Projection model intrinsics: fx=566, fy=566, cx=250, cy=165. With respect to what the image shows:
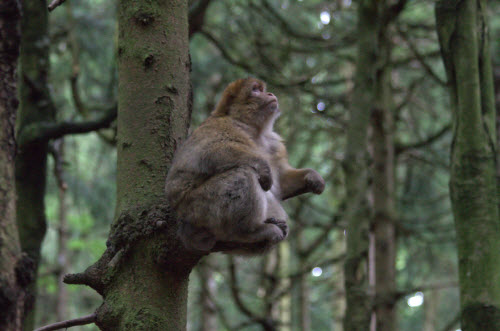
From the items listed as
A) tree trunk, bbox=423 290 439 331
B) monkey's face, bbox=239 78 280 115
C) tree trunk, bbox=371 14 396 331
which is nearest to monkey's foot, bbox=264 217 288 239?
monkey's face, bbox=239 78 280 115

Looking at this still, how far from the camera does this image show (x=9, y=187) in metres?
1.95

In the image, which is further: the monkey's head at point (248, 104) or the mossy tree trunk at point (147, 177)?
the monkey's head at point (248, 104)

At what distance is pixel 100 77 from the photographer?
12.3 m

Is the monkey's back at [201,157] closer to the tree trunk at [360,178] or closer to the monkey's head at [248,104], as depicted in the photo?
the monkey's head at [248,104]

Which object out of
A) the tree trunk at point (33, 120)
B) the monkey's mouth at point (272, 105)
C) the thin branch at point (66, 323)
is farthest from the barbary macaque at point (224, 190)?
the tree trunk at point (33, 120)

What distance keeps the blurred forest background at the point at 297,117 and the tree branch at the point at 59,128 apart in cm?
3

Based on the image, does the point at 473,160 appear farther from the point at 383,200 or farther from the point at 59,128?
the point at 383,200

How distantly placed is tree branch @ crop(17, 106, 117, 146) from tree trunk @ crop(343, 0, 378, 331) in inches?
85.4

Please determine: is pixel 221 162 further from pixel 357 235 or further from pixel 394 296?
pixel 394 296

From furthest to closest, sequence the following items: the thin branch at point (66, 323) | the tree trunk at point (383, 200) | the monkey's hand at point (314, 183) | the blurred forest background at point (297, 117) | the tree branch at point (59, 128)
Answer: the tree trunk at point (383, 200)
the blurred forest background at point (297, 117)
the tree branch at point (59, 128)
the monkey's hand at point (314, 183)
the thin branch at point (66, 323)

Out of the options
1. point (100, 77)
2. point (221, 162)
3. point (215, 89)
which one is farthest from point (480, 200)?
point (100, 77)

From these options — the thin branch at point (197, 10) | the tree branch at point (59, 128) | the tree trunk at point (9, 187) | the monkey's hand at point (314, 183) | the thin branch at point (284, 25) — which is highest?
the thin branch at point (284, 25)

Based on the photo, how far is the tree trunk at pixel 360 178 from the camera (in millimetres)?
4762

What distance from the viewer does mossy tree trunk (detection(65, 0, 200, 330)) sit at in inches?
115
